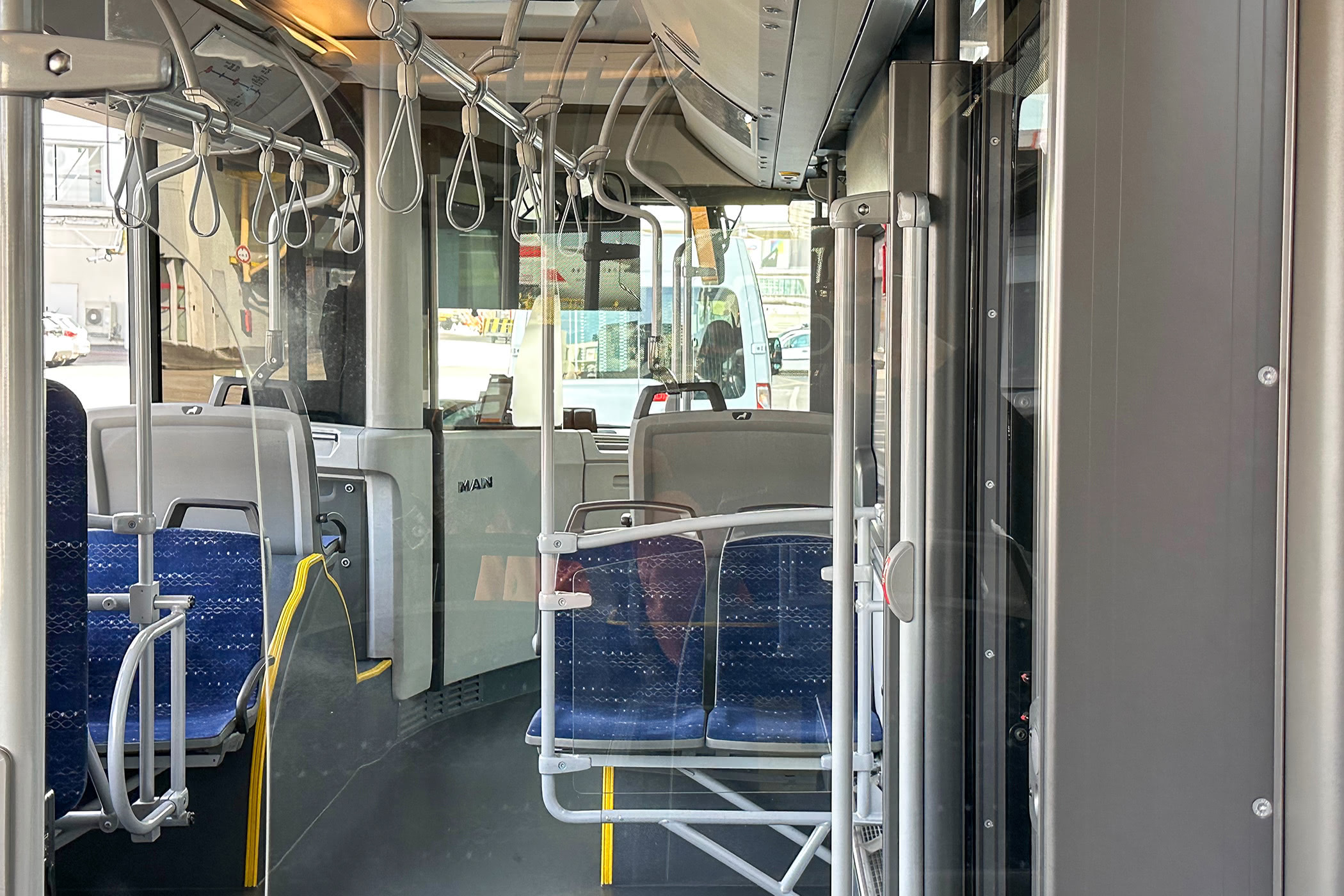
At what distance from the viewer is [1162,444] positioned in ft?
2.88

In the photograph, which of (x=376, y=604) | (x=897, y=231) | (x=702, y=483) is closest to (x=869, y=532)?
(x=702, y=483)

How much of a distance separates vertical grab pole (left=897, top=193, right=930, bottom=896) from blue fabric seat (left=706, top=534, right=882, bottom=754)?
1.35 feet

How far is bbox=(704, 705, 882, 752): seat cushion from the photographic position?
1.91m

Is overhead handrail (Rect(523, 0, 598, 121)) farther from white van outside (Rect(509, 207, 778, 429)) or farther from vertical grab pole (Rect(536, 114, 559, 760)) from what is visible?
white van outside (Rect(509, 207, 778, 429))

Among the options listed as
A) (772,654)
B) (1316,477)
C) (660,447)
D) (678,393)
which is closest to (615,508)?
(660,447)

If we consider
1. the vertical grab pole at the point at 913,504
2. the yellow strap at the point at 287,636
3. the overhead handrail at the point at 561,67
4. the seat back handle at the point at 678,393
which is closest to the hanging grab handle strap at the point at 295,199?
the overhead handrail at the point at 561,67

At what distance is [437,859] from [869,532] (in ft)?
3.52

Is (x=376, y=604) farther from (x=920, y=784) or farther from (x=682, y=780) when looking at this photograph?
(x=920, y=784)

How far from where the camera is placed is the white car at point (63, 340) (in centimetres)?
153

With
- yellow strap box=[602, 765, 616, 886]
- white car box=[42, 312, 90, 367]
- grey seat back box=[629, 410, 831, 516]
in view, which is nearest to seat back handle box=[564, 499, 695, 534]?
grey seat back box=[629, 410, 831, 516]

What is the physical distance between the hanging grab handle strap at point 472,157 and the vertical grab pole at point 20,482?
96 cm

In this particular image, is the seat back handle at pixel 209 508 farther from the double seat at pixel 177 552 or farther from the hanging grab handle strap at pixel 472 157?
the hanging grab handle strap at pixel 472 157

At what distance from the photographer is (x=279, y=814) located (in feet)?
6.81

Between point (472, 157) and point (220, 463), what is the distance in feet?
2.71
